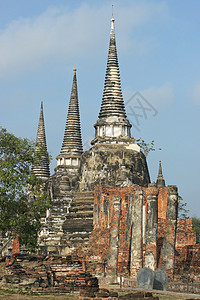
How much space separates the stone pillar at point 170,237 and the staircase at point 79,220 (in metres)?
15.3

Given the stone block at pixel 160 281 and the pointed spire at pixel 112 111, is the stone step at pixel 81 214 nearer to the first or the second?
the pointed spire at pixel 112 111

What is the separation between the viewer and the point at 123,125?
159 ft

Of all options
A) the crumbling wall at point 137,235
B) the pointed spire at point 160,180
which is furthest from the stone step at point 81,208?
the crumbling wall at point 137,235

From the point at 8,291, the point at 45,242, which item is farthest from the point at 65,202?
the point at 8,291

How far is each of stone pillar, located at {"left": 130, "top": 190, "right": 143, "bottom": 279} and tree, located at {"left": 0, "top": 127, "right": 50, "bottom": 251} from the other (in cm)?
481

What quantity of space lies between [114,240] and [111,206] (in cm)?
488

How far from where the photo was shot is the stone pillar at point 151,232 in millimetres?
25000

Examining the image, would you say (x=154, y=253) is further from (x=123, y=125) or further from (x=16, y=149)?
(x=123, y=125)

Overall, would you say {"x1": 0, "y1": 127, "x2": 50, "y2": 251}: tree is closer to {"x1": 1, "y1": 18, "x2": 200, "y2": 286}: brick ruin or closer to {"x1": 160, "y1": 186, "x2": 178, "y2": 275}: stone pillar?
{"x1": 1, "y1": 18, "x2": 200, "y2": 286}: brick ruin

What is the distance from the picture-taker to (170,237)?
84.1 feet

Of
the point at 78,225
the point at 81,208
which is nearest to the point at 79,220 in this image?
the point at 78,225

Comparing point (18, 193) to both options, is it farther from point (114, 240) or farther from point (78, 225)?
point (78, 225)

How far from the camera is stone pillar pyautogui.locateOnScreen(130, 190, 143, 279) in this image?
83.9 feet

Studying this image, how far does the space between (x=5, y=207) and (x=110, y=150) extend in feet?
82.5
